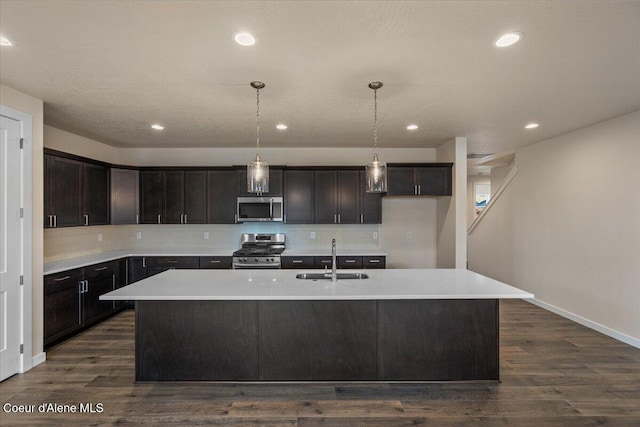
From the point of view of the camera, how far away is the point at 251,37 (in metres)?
2.09

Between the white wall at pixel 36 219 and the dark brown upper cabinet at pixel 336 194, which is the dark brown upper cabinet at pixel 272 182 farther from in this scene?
the white wall at pixel 36 219

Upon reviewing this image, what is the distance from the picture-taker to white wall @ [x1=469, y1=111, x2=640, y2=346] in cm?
373

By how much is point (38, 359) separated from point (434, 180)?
17.2 ft

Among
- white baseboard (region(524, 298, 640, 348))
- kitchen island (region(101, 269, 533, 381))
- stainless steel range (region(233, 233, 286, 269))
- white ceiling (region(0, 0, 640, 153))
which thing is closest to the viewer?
white ceiling (region(0, 0, 640, 153))

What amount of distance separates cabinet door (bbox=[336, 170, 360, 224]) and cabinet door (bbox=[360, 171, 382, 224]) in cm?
7

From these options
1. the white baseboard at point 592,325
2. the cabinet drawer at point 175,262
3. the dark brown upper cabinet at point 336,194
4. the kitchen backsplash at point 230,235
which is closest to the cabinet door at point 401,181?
the dark brown upper cabinet at point 336,194

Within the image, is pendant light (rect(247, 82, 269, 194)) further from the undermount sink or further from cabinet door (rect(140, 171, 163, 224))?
cabinet door (rect(140, 171, 163, 224))

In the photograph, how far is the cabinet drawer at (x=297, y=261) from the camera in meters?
4.92

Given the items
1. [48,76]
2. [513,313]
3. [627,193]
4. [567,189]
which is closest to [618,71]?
[627,193]

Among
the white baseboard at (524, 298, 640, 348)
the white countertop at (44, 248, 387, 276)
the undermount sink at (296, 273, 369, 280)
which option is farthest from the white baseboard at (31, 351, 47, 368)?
the white baseboard at (524, 298, 640, 348)

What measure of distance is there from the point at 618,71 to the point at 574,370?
2.66 m

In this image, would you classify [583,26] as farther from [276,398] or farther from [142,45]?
[276,398]

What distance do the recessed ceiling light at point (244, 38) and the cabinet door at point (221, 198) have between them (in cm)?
328

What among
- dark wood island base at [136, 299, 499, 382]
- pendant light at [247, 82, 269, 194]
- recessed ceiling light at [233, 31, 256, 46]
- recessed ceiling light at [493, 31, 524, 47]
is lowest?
dark wood island base at [136, 299, 499, 382]
